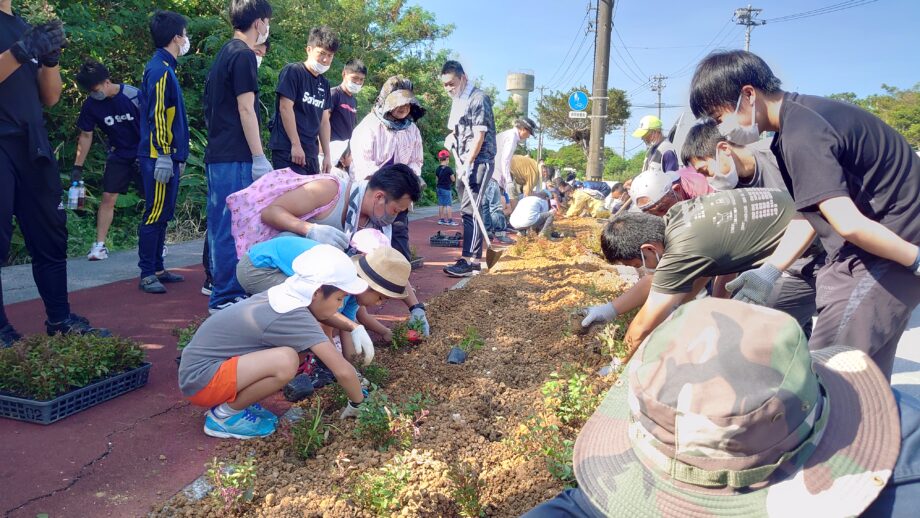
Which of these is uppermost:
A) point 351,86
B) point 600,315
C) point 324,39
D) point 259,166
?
point 324,39

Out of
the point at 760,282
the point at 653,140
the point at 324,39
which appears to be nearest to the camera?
the point at 760,282

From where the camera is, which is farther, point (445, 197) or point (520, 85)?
point (520, 85)

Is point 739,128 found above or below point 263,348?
above

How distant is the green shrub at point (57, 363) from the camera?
9.53ft

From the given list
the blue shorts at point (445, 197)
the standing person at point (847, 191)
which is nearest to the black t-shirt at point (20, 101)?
the standing person at point (847, 191)

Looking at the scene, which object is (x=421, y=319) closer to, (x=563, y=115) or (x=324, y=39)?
(x=324, y=39)

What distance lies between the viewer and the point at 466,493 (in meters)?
2.18

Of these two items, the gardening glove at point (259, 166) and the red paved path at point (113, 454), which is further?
the gardening glove at point (259, 166)

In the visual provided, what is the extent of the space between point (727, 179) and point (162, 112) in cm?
451

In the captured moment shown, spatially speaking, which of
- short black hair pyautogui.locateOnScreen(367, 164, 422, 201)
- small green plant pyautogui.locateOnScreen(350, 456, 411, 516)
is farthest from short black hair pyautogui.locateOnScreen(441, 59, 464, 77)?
small green plant pyautogui.locateOnScreen(350, 456, 411, 516)

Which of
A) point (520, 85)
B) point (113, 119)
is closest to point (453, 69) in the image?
point (113, 119)

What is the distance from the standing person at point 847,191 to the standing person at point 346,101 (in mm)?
4457

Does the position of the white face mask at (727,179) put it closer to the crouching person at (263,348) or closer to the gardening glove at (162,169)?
the crouching person at (263,348)

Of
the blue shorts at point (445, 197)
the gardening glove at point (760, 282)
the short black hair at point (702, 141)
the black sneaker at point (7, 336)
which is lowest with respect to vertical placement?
the blue shorts at point (445, 197)
